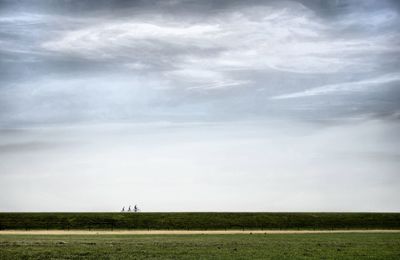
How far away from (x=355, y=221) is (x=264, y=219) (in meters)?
19.0

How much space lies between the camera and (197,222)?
307ft

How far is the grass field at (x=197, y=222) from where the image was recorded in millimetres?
88750

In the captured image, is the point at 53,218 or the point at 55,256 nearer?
the point at 55,256

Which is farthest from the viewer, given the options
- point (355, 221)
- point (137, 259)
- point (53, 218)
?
point (355, 221)

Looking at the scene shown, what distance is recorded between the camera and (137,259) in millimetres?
29500

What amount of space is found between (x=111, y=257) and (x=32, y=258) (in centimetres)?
490

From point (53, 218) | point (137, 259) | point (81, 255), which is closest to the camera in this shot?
point (137, 259)

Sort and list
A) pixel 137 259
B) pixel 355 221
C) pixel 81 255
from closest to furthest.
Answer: pixel 137 259 → pixel 81 255 → pixel 355 221

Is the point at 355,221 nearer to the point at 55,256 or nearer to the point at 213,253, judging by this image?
the point at 213,253

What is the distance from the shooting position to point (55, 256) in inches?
1235

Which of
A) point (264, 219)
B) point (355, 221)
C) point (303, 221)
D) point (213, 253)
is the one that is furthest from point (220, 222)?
point (213, 253)

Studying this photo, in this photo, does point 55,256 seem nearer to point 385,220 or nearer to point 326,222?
point 326,222

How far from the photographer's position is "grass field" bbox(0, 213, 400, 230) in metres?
88.8

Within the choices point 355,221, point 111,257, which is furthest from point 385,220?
point 111,257
